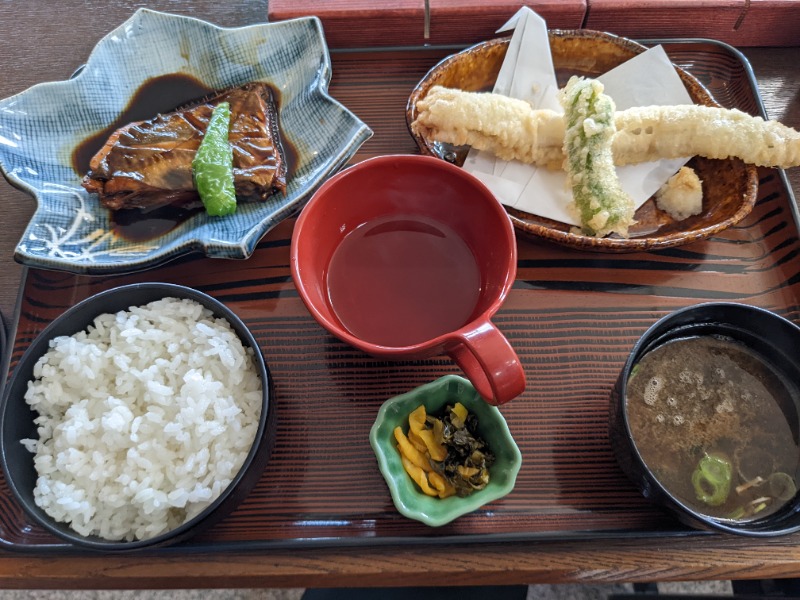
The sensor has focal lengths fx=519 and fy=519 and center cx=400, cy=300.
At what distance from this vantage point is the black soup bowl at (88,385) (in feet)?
3.47

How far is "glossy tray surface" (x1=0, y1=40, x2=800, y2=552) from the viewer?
1228mm

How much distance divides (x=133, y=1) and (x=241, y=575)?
204 centimetres

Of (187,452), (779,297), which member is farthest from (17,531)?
(779,297)

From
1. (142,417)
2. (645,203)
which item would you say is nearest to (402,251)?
(142,417)

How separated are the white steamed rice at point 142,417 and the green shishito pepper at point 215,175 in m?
Result: 0.36

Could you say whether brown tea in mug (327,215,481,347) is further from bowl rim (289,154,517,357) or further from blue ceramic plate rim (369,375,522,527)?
blue ceramic plate rim (369,375,522,527)

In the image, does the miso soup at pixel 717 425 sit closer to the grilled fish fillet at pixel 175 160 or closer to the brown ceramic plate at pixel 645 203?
the brown ceramic plate at pixel 645 203

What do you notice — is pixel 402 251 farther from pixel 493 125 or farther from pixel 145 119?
pixel 145 119

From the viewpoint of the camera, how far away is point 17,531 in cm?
123

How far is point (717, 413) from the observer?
1.24 meters

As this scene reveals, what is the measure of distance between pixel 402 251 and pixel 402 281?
0.30 feet

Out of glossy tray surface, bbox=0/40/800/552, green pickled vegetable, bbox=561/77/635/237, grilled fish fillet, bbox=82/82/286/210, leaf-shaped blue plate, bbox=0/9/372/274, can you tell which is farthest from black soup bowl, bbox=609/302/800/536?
grilled fish fillet, bbox=82/82/286/210

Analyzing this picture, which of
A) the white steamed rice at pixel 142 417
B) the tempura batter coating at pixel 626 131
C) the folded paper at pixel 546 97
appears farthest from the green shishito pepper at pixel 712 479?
the white steamed rice at pixel 142 417

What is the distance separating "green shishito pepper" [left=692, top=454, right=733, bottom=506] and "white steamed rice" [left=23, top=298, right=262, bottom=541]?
1.03 metres
